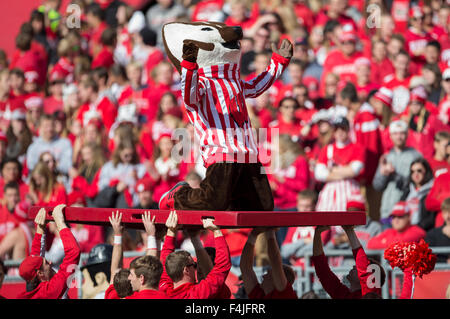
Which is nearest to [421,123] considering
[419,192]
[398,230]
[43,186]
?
[419,192]

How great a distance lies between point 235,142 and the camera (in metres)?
5.08

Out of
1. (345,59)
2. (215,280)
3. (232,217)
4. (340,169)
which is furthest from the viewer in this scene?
(345,59)

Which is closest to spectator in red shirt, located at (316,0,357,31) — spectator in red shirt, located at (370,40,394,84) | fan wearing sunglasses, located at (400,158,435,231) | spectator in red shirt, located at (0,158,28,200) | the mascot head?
spectator in red shirt, located at (370,40,394,84)

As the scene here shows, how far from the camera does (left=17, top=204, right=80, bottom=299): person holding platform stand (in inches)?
195

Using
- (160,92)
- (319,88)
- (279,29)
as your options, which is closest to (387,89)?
(319,88)

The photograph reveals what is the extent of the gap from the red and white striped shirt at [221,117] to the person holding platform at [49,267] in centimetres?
96

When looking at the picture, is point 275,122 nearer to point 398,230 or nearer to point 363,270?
point 398,230

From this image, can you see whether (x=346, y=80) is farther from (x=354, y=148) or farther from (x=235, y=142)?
(x=235, y=142)

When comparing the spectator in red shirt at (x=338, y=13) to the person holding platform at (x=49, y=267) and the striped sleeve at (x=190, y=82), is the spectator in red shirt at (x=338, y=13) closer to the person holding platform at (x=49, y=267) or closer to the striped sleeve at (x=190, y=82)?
the striped sleeve at (x=190, y=82)

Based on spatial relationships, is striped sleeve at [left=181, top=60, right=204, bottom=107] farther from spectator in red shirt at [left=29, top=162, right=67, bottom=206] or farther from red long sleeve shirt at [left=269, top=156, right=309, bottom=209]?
spectator in red shirt at [left=29, top=162, right=67, bottom=206]

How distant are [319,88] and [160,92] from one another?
1.88 metres

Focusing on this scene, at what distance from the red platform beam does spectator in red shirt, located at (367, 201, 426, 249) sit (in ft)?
6.75

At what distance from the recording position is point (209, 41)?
16.9 feet

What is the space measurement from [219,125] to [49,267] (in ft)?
4.77
